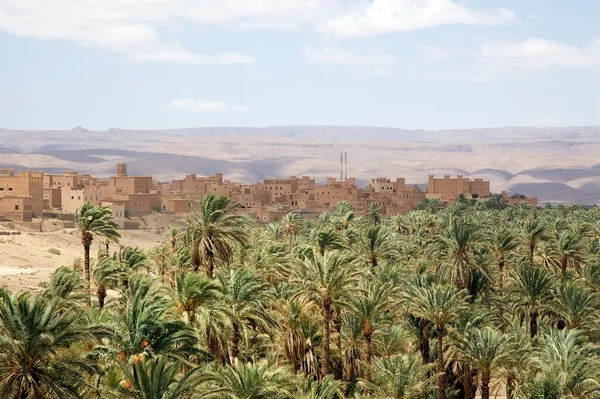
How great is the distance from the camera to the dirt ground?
65.6 m

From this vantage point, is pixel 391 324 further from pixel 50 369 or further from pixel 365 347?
pixel 50 369

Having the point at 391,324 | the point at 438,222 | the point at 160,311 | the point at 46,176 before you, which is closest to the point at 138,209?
the point at 46,176

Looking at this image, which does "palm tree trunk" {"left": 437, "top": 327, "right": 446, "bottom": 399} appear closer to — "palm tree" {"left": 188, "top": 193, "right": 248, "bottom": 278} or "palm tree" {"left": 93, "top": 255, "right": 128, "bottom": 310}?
"palm tree" {"left": 188, "top": 193, "right": 248, "bottom": 278}

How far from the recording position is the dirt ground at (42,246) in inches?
2584

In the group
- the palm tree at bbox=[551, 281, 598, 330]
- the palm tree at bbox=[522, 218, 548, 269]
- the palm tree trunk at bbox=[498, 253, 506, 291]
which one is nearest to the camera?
the palm tree at bbox=[551, 281, 598, 330]

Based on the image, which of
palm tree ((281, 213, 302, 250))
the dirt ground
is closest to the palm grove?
the dirt ground

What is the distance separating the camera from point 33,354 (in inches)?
833

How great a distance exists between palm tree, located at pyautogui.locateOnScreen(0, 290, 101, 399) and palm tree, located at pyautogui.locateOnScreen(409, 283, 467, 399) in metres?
18.0

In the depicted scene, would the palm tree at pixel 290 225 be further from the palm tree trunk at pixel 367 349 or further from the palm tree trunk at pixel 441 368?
the palm tree trunk at pixel 367 349

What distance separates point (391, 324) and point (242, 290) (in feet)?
37.8

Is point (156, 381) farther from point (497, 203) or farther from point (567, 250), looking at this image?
point (497, 203)

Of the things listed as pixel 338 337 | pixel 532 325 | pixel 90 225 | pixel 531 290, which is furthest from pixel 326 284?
pixel 90 225

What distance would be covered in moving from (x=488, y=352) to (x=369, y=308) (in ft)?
16.7

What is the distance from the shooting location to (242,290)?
32406mm
